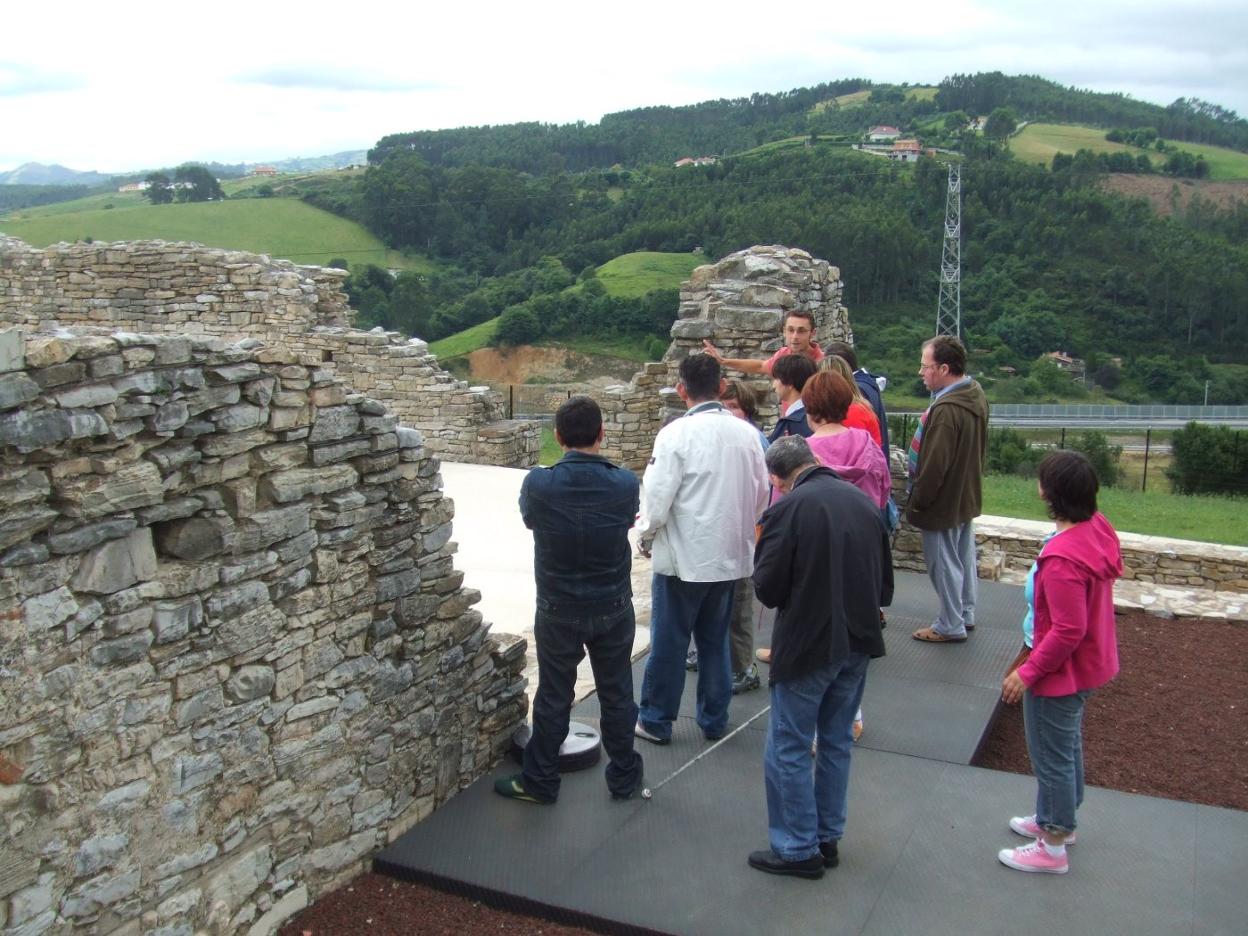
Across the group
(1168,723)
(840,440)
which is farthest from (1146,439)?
(840,440)

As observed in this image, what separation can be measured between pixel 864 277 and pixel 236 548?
176 ft

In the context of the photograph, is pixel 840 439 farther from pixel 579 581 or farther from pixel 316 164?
pixel 316 164

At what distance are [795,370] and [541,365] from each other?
41.9 m

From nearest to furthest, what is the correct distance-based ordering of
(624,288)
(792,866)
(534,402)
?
(792,866), (534,402), (624,288)

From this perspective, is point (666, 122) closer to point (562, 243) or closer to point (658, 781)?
point (562, 243)

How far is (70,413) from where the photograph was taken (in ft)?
10.1

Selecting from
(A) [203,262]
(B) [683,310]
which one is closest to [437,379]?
(A) [203,262]

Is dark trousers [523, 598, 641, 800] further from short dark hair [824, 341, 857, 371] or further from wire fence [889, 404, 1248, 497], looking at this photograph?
wire fence [889, 404, 1248, 497]

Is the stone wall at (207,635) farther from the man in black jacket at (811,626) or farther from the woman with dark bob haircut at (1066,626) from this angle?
the woman with dark bob haircut at (1066,626)

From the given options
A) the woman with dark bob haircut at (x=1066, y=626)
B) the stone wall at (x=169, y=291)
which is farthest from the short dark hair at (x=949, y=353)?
the stone wall at (x=169, y=291)

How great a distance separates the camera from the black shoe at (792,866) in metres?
4.15

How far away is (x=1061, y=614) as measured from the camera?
3.87 meters

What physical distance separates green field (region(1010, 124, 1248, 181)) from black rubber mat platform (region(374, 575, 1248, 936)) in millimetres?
81309

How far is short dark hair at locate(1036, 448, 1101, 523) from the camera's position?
12.6 feet
